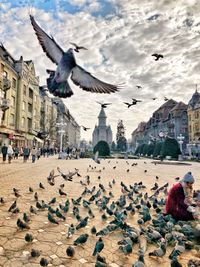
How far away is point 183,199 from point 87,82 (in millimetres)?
3720

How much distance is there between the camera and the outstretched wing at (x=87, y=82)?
3208 millimetres

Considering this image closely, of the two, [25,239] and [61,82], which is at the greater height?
[61,82]

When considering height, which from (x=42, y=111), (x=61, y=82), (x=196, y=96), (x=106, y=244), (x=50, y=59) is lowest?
(x=106, y=244)

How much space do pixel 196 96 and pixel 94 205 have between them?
2460 inches

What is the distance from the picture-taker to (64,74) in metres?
3.08

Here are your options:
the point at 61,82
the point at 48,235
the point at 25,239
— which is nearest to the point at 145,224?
the point at 48,235

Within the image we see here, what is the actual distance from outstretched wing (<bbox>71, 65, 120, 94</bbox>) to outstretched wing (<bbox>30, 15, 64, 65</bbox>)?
303mm

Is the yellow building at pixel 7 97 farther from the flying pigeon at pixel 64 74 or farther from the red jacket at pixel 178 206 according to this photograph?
the flying pigeon at pixel 64 74

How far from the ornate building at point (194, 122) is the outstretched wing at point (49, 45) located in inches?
2400

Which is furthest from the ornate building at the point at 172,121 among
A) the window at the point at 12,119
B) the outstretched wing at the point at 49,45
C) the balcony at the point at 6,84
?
the outstretched wing at the point at 49,45

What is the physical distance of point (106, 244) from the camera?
4531mm

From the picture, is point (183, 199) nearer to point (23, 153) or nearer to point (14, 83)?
point (23, 153)

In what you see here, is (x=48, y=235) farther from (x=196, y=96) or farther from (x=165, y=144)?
(x=196, y=96)

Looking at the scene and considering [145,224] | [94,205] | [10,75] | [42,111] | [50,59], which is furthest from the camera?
[42,111]
